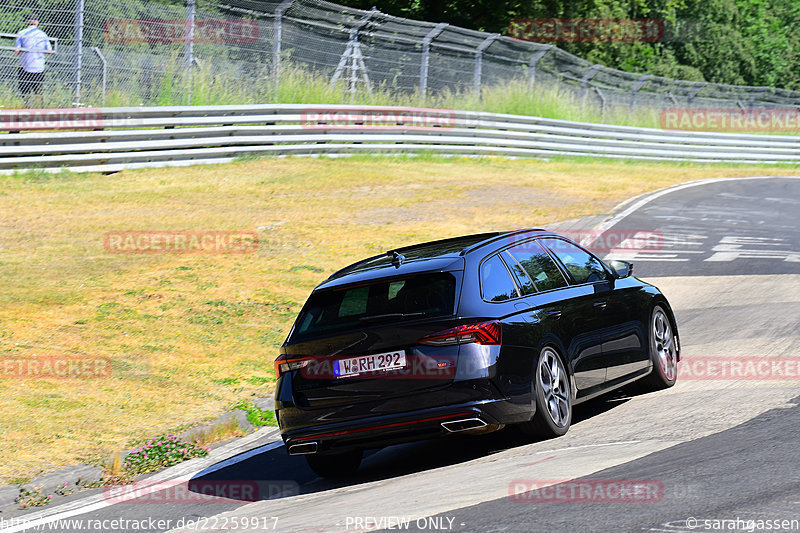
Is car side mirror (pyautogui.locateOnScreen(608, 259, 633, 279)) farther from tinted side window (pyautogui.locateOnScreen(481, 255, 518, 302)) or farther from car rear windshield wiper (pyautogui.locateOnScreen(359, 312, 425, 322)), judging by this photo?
car rear windshield wiper (pyautogui.locateOnScreen(359, 312, 425, 322))

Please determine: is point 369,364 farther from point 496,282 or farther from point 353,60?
point 353,60

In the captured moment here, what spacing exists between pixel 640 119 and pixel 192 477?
3087 centimetres

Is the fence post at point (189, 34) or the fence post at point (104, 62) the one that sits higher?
the fence post at point (189, 34)

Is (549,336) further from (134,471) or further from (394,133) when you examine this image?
(394,133)

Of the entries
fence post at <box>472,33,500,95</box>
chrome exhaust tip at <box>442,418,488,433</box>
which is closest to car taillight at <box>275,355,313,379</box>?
chrome exhaust tip at <box>442,418,488,433</box>

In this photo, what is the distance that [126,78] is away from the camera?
21438mm

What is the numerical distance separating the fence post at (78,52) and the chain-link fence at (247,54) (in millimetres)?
19

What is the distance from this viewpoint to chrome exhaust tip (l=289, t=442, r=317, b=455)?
7.20 metres

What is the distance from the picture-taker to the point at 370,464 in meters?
8.01

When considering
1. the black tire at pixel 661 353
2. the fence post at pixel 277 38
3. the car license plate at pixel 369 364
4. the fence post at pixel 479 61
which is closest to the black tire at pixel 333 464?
the car license plate at pixel 369 364

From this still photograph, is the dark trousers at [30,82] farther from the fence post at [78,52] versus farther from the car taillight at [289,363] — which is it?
the car taillight at [289,363]

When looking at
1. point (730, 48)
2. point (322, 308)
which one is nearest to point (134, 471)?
point (322, 308)

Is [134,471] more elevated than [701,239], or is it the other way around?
[701,239]

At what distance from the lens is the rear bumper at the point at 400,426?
6.86 metres
